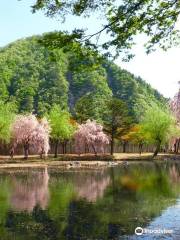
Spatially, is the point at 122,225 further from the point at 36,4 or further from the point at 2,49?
the point at 2,49

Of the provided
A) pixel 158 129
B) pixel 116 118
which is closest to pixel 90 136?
pixel 116 118

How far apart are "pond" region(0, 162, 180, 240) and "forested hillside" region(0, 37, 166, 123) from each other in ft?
180

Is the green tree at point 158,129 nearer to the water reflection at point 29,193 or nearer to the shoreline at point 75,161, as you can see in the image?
the shoreline at point 75,161

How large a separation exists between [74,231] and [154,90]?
497ft

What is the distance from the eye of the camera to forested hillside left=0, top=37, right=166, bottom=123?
11288cm

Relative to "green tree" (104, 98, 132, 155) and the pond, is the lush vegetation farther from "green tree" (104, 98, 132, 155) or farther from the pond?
the pond

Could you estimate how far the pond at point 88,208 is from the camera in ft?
58.4

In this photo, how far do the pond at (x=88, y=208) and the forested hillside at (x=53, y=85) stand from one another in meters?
54.8

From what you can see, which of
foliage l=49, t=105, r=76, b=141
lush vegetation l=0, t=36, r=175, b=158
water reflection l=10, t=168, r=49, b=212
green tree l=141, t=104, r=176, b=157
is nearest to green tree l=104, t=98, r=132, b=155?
lush vegetation l=0, t=36, r=175, b=158

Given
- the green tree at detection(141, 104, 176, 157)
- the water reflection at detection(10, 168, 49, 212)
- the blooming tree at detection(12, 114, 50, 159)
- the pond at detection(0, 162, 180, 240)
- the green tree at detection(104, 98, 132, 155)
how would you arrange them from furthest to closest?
the green tree at detection(104, 98, 132, 155), the green tree at detection(141, 104, 176, 157), the blooming tree at detection(12, 114, 50, 159), the water reflection at detection(10, 168, 49, 212), the pond at detection(0, 162, 180, 240)

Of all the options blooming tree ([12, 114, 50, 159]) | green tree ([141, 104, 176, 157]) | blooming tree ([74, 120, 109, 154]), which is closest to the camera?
blooming tree ([12, 114, 50, 159])

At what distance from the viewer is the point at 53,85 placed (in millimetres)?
130375

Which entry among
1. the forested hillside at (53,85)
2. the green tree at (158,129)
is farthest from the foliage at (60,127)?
the forested hillside at (53,85)

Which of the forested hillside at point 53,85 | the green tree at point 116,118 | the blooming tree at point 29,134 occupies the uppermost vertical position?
the forested hillside at point 53,85
